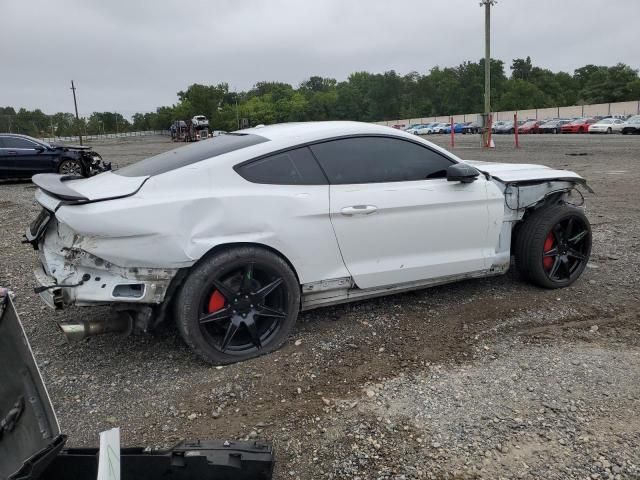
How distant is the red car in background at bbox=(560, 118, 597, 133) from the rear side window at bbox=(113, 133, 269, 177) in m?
42.6

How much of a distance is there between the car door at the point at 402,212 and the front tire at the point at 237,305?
0.54 metres

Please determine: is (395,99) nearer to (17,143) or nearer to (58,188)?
(17,143)

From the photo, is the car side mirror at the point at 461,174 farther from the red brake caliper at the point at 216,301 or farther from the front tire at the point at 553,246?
the red brake caliper at the point at 216,301

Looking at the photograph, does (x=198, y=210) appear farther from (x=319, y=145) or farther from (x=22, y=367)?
(x=22, y=367)

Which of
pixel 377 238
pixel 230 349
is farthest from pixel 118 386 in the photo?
pixel 377 238

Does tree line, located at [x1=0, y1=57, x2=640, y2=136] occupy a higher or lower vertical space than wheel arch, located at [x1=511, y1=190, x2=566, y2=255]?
higher

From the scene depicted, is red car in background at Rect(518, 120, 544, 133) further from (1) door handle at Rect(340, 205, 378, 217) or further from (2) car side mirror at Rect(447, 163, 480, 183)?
(1) door handle at Rect(340, 205, 378, 217)

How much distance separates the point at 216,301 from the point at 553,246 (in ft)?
9.88

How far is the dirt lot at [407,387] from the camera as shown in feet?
8.46

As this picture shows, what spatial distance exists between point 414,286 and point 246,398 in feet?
5.44

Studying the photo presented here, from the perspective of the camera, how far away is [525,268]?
4633 mm

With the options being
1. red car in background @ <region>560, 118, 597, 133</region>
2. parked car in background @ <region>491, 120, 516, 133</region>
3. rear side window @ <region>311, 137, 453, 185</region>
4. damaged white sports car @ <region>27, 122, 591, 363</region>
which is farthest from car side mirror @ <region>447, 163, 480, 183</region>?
parked car in background @ <region>491, 120, 516, 133</region>

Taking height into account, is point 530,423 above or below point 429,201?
below

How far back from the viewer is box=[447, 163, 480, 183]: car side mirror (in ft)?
13.2
